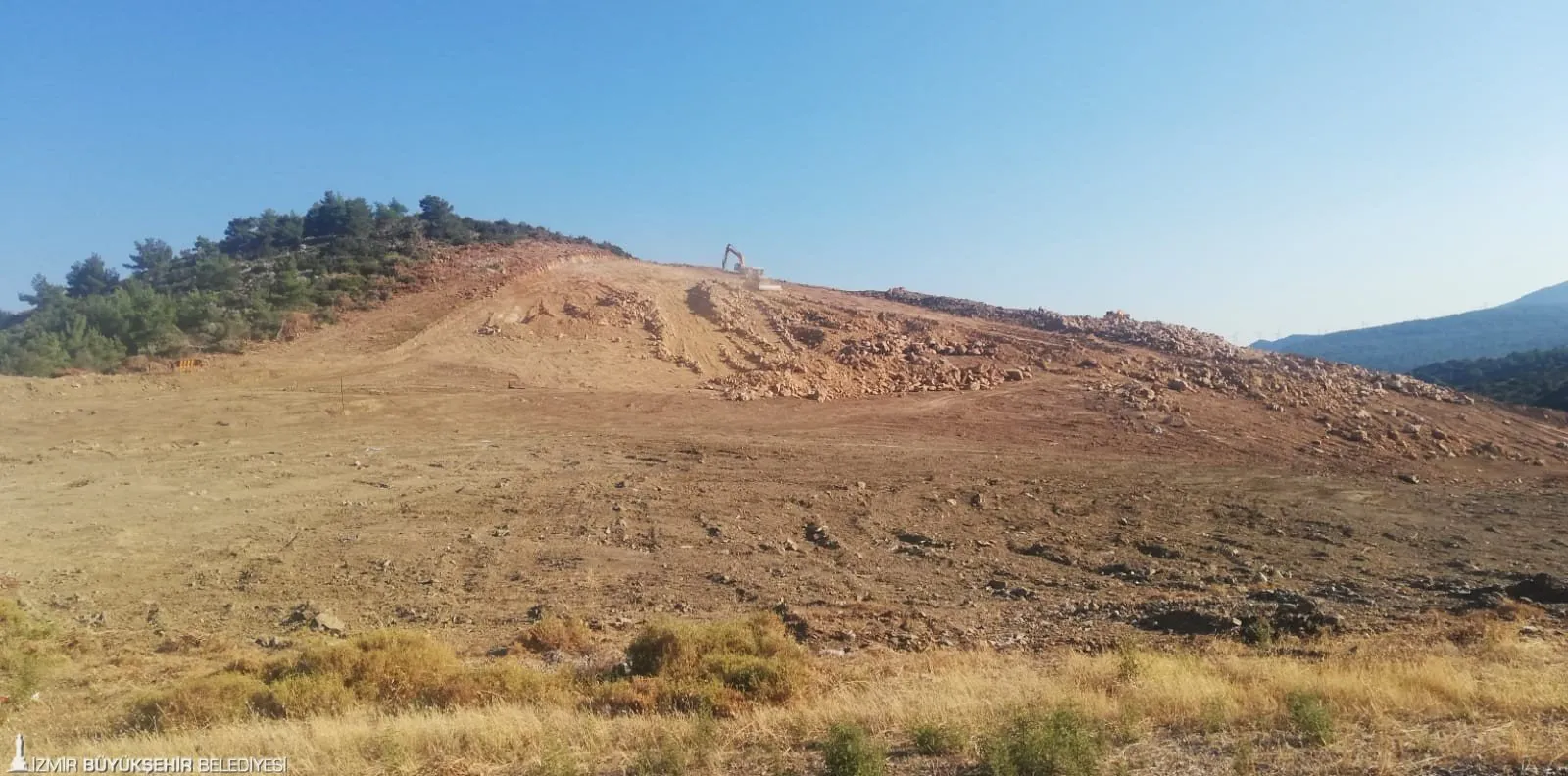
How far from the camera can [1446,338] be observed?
310ft

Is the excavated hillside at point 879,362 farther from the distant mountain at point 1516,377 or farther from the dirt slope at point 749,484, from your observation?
the distant mountain at point 1516,377

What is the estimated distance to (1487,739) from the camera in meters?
4.98

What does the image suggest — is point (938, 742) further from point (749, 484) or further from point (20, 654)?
point (749, 484)

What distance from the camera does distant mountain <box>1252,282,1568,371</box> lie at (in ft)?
269

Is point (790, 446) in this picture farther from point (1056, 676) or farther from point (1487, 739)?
point (1487, 739)

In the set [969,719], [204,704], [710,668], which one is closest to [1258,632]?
[969,719]

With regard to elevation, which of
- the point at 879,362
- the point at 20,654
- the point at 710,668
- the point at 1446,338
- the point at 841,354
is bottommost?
the point at 20,654

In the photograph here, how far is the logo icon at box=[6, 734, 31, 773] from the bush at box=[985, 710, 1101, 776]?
5834 mm

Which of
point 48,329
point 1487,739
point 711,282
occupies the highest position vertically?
point 711,282

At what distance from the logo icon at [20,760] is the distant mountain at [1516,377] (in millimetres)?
34871

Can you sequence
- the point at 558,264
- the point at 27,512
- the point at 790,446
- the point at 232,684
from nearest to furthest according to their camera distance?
1. the point at 232,684
2. the point at 27,512
3. the point at 790,446
4. the point at 558,264

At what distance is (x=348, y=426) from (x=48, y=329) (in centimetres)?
1737

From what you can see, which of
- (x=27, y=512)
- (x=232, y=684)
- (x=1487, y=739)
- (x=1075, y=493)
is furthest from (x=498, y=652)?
(x=1075, y=493)

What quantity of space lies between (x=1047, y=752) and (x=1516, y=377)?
1699 inches
